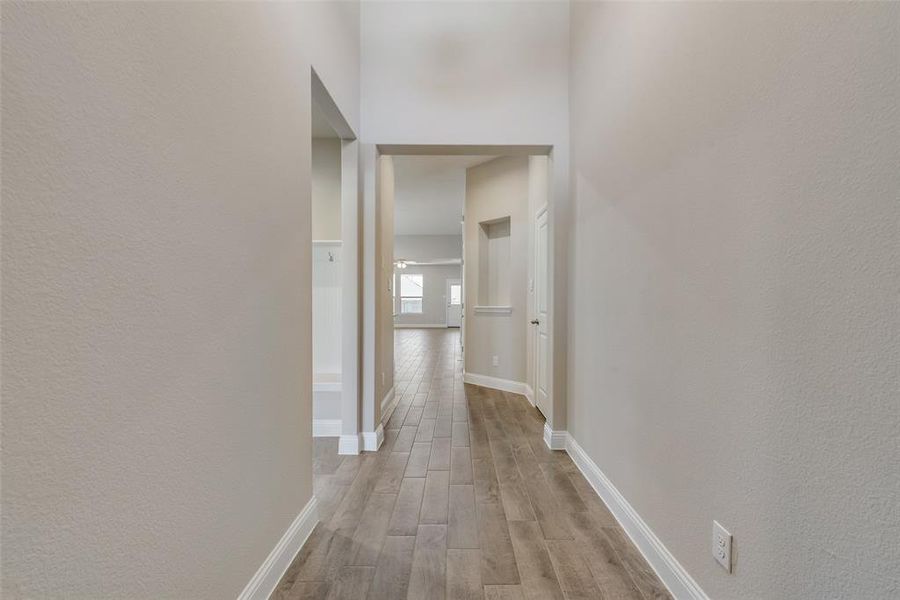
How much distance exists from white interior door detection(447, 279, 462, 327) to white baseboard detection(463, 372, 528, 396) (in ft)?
27.9

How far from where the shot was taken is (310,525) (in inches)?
74.5

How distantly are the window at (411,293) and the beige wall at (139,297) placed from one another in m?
12.6

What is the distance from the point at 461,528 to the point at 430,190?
6.24 m

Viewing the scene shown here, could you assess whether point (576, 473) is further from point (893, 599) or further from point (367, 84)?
point (367, 84)

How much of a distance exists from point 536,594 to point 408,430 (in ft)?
6.51

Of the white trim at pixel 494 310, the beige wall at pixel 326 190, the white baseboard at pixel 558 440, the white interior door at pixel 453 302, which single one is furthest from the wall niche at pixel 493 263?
the white interior door at pixel 453 302

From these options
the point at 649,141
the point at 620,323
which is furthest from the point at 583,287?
the point at 649,141

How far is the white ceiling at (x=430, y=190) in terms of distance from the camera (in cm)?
558

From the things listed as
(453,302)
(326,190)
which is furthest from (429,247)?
(326,190)

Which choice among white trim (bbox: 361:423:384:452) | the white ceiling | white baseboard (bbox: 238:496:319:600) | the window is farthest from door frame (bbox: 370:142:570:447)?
the window

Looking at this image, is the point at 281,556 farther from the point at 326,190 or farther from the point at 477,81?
the point at 326,190

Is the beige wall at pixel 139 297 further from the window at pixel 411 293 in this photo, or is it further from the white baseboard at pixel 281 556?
the window at pixel 411 293

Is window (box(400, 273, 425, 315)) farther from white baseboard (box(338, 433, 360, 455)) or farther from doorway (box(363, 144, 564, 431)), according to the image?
white baseboard (box(338, 433, 360, 455))

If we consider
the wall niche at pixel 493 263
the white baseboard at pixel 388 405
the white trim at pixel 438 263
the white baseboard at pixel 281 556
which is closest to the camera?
the white baseboard at pixel 281 556
